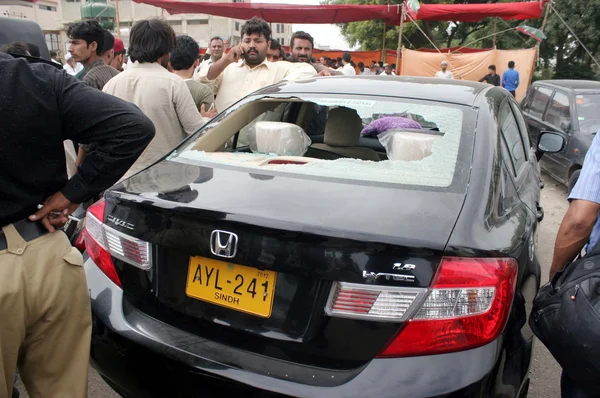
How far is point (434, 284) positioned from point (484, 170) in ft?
2.05

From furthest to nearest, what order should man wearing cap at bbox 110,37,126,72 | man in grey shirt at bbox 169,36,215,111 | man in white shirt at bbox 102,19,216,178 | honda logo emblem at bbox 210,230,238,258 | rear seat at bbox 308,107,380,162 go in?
1. man wearing cap at bbox 110,37,126,72
2. man in grey shirt at bbox 169,36,215,111
3. man in white shirt at bbox 102,19,216,178
4. rear seat at bbox 308,107,380,162
5. honda logo emblem at bbox 210,230,238,258

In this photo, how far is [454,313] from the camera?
4.58ft

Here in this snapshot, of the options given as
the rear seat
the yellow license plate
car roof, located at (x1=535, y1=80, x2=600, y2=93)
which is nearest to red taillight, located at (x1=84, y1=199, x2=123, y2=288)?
the yellow license plate

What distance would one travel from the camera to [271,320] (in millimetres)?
1520

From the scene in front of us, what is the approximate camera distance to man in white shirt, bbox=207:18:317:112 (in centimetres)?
435

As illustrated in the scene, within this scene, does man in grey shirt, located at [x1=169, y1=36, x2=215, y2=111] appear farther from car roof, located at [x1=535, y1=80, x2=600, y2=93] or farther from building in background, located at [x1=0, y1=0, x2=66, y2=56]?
building in background, located at [x1=0, y1=0, x2=66, y2=56]

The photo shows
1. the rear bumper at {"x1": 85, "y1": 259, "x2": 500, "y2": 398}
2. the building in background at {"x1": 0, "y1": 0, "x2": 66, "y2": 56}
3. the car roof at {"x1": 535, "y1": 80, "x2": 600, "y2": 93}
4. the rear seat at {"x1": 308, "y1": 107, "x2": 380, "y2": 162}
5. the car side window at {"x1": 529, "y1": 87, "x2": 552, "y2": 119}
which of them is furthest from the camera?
the building in background at {"x1": 0, "y1": 0, "x2": 66, "y2": 56}

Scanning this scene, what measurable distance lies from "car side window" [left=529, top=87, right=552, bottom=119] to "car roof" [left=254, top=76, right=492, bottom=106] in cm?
573

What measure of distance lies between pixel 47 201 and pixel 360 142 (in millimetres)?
1821

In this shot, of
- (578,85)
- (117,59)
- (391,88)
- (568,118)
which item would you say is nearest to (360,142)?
(391,88)

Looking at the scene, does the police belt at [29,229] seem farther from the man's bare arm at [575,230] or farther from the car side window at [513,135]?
the car side window at [513,135]

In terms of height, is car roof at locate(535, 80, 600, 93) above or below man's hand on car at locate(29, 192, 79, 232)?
above

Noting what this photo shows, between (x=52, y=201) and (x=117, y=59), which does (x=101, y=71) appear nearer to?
(x=117, y=59)

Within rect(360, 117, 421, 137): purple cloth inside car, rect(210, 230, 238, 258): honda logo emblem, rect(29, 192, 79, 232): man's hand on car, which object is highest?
rect(360, 117, 421, 137): purple cloth inside car
